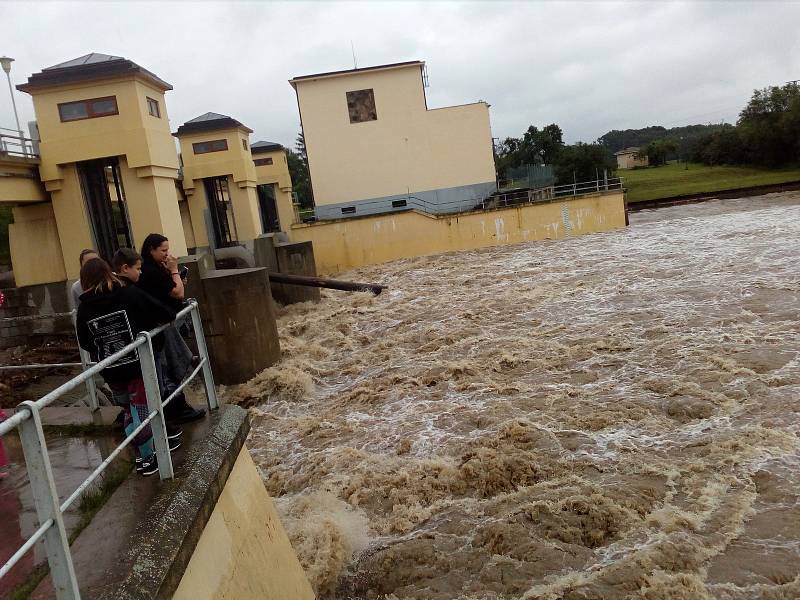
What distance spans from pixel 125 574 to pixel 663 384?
23.3 feet

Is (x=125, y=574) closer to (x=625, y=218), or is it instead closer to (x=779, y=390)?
(x=779, y=390)

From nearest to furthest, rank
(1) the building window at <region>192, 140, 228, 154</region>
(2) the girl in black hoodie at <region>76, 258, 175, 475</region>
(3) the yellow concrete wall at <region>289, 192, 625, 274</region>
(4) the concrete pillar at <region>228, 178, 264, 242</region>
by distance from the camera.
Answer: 1. (2) the girl in black hoodie at <region>76, 258, 175, 475</region>
2. (1) the building window at <region>192, 140, 228, 154</region>
3. (4) the concrete pillar at <region>228, 178, 264, 242</region>
4. (3) the yellow concrete wall at <region>289, 192, 625, 274</region>

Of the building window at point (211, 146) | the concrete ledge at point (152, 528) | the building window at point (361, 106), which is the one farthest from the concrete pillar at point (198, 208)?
the concrete ledge at point (152, 528)

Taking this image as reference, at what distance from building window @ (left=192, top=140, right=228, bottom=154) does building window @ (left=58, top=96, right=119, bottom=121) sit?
33.8 feet

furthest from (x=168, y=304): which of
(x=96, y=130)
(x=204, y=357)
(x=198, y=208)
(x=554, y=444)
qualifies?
(x=198, y=208)

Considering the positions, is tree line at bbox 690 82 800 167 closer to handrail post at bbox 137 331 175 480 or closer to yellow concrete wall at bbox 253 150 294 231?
yellow concrete wall at bbox 253 150 294 231

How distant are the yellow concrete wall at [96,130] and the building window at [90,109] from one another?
8 cm

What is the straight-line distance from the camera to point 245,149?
77.5ft

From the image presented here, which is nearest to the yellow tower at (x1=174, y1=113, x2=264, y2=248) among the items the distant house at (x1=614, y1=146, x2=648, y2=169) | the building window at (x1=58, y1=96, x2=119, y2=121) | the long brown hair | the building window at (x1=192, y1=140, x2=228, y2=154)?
the building window at (x1=192, y1=140, x2=228, y2=154)

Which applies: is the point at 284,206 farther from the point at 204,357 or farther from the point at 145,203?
the point at 204,357

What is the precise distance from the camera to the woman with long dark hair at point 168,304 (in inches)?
165

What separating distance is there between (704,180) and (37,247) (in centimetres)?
4908

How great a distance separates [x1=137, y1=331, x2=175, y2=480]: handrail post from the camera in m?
3.17

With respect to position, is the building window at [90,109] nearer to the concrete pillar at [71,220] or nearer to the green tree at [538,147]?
the concrete pillar at [71,220]
